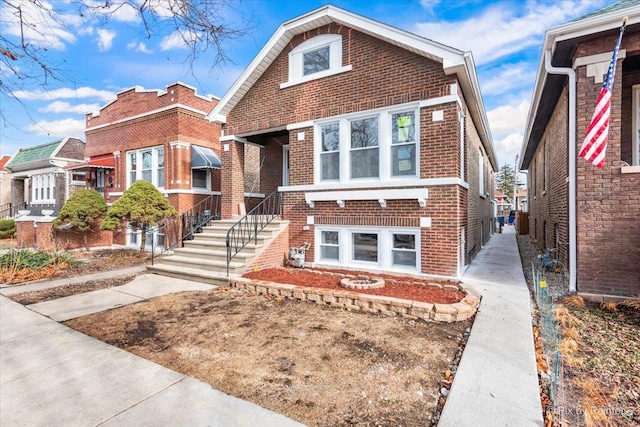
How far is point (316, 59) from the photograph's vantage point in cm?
845

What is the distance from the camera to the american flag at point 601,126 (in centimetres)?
A: 491

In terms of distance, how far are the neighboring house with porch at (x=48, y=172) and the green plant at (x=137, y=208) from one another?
8954 mm

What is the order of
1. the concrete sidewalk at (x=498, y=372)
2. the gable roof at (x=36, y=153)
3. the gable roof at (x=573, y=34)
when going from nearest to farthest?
the concrete sidewalk at (x=498, y=372)
the gable roof at (x=573, y=34)
the gable roof at (x=36, y=153)

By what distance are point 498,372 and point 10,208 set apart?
3000 centimetres

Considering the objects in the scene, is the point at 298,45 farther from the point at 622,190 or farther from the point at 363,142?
the point at 622,190

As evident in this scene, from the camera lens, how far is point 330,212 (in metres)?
8.08

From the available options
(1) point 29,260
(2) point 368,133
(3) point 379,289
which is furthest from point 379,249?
(1) point 29,260

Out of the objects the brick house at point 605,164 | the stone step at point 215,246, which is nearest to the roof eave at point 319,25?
the brick house at point 605,164

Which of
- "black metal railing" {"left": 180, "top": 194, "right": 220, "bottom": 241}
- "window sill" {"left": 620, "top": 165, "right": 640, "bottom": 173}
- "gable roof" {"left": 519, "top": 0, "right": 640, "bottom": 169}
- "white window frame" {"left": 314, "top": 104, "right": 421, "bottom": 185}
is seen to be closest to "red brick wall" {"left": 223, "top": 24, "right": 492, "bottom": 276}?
"white window frame" {"left": 314, "top": 104, "right": 421, "bottom": 185}

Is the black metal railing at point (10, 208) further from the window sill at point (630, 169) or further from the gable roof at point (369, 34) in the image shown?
the window sill at point (630, 169)

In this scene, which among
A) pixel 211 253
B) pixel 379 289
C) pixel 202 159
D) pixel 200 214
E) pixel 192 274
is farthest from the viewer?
pixel 200 214

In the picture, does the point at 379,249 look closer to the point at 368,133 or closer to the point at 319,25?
the point at 368,133

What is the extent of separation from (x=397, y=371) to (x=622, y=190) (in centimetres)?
528

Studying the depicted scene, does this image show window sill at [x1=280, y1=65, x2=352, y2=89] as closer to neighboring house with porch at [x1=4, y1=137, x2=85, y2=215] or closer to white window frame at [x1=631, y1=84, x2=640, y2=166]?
white window frame at [x1=631, y1=84, x2=640, y2=166]
